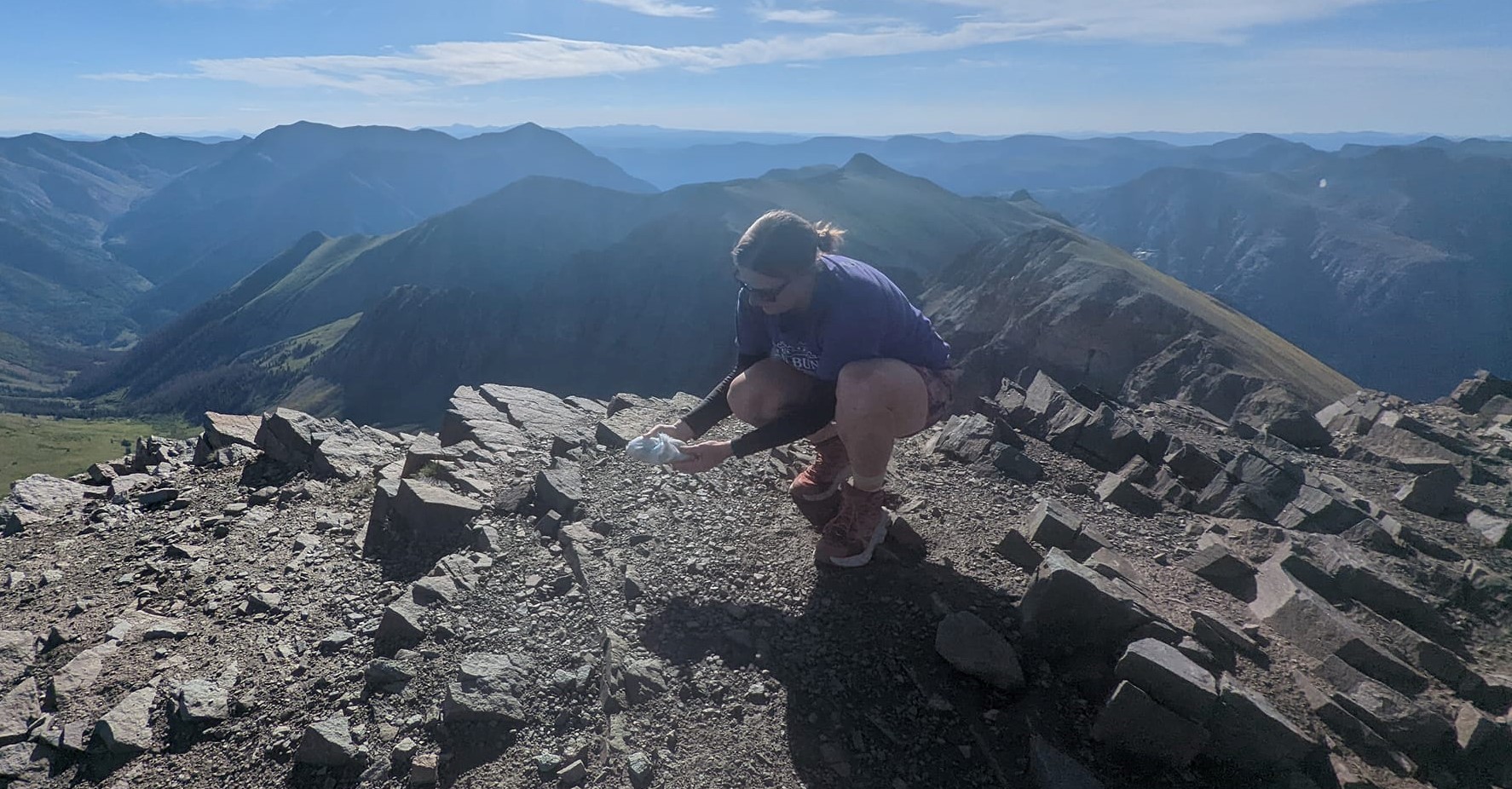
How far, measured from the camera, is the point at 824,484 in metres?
6.46

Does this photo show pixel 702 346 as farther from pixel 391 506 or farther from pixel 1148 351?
pixel 391 506

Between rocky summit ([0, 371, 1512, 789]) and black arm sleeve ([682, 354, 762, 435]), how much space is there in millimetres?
1240

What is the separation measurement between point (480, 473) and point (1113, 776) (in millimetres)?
7152

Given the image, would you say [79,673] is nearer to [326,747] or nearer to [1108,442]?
[326,747]

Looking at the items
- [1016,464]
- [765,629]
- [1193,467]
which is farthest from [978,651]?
[1193,467]

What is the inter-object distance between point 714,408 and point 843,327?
1.49 meters

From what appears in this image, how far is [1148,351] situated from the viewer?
57125mm

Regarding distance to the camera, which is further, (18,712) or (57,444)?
(57,444)

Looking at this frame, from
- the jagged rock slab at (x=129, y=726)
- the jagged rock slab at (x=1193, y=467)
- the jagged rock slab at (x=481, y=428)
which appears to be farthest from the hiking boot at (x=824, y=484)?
the jagged rock slab at (x=129, y=726)

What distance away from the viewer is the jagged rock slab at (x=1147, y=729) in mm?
4246

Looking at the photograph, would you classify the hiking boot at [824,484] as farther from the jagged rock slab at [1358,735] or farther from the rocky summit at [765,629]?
the jagged rock slab at [1358,735]

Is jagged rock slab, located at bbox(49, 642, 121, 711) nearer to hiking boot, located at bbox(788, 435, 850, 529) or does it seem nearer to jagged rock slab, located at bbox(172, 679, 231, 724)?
jagged rock slab, located at bbox(172, 679, 231, 724)

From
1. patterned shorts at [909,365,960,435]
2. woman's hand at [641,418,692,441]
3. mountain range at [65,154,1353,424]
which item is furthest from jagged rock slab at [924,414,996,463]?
mountain range at [65,154,1353,424]

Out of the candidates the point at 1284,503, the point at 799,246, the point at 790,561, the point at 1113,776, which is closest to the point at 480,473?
the point at 790,561
